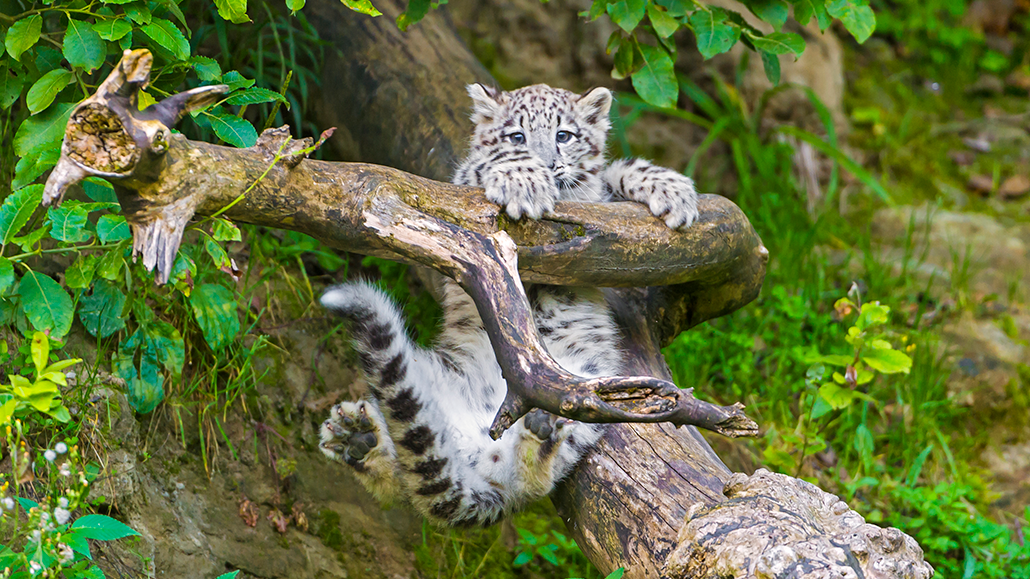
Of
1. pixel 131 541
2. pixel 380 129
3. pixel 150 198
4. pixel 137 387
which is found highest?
pixel 150 198

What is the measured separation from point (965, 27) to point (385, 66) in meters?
5.31

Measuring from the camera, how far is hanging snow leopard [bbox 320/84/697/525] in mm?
2811

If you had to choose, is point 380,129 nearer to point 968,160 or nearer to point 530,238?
point 530,238

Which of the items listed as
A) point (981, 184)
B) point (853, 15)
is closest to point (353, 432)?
point (853, 15)

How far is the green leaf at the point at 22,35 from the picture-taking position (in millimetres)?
2510

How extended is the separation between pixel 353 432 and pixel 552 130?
1530 millimetres

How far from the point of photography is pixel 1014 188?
239 inches

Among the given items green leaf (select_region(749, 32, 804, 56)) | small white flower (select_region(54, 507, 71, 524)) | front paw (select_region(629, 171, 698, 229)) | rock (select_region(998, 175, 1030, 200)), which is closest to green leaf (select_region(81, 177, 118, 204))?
small white flower (select_region(54, 507, 71, 524))

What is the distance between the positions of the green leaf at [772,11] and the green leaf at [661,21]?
1.27 feet

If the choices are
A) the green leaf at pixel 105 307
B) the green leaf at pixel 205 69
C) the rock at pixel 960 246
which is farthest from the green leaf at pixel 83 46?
the rock at pixel 960 246

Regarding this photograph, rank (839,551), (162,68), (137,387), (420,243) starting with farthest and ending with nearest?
1. (137,387)
2. (162,68)
3. (420,243)
4. (839,551)

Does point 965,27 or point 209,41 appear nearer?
point 209,41

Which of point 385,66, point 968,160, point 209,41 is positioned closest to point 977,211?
point 968,160

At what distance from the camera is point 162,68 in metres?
2.71
